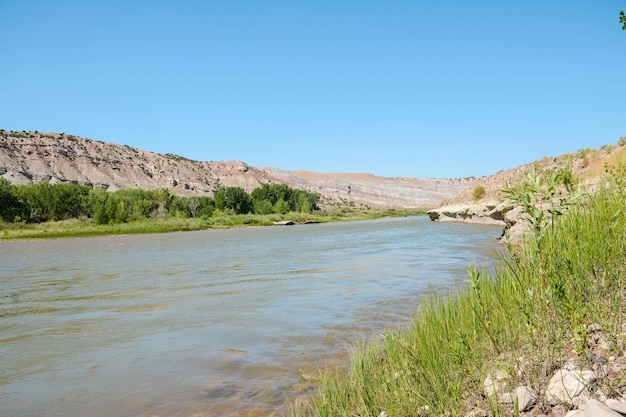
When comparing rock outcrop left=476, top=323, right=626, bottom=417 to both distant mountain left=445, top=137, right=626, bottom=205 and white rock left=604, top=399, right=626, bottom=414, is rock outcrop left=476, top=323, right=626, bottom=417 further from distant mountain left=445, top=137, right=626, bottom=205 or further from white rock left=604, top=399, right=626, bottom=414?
distant mountain left=445, top=137, right=626, bottom=205

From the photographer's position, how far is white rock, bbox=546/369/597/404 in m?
2.76

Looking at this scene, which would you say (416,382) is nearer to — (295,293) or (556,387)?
(556,387)

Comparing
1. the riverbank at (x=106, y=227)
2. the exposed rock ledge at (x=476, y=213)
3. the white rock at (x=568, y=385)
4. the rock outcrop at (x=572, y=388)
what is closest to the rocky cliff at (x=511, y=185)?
the exposed rock ledge at (x=476, y=213)

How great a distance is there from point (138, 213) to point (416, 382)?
7354 cm

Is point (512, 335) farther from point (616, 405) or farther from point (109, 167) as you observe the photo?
point (109, 167)

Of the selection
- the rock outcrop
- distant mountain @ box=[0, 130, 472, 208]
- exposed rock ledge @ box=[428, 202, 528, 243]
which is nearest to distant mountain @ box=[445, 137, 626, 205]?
exposed rock ledge @ box=[428, 202, 528, 243]

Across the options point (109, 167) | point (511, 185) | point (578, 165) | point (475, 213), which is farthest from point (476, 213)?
point (109, 167)

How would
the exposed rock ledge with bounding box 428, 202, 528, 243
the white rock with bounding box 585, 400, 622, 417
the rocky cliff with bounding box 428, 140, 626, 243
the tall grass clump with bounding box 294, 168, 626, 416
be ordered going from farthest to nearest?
the exposed rock ledge with bounding box 428, 202, 528, 243, the rocky cliff with bounding box 428, 140, 626, 243, the tall grass clump with bounding box 294, 168, 626, 416, the white rock with bounding box 585, 400, 622, 417

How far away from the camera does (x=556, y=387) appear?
288 cm

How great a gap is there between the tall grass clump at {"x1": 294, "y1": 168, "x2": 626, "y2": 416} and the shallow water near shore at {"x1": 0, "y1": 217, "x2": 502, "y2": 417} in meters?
0.81

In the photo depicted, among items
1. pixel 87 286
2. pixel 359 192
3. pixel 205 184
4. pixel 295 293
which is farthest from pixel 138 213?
pixel 359 192

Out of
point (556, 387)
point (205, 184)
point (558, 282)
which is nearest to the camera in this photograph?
point (556, 387)

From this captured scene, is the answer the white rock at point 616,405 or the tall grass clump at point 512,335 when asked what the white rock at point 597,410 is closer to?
the white rock at point 616,405

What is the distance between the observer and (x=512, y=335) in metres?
3.87
